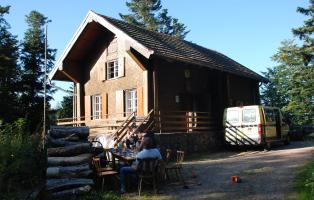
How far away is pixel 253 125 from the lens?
19.2 meters

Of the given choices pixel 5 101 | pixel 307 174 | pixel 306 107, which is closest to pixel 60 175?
pixel 307 174

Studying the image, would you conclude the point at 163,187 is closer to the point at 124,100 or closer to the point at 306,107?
the point at 124,100

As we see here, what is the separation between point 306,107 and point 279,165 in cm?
2095

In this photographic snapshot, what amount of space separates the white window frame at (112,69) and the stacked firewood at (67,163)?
10367 mm

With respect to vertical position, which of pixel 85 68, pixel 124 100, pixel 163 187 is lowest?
pixel 163 187

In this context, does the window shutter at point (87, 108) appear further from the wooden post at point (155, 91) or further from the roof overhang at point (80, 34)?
the wooden post at point (155, 91)

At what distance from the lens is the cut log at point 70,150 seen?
11039 millimetres

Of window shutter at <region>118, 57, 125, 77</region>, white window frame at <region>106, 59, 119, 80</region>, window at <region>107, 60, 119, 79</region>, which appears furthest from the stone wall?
window at <region>107, 60, 119, 79</region>

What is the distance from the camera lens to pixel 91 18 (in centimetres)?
2128

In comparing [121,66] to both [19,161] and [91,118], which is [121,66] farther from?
[19,161]

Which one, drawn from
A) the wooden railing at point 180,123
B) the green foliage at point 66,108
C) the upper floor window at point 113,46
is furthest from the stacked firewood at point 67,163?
the green foliage at point 66,108

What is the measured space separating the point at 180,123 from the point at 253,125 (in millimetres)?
3398

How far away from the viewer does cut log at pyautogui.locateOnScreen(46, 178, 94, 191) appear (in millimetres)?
9855

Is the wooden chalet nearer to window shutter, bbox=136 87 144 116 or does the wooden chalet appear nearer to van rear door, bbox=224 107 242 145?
window shutter, bbox=136 87 144 116
